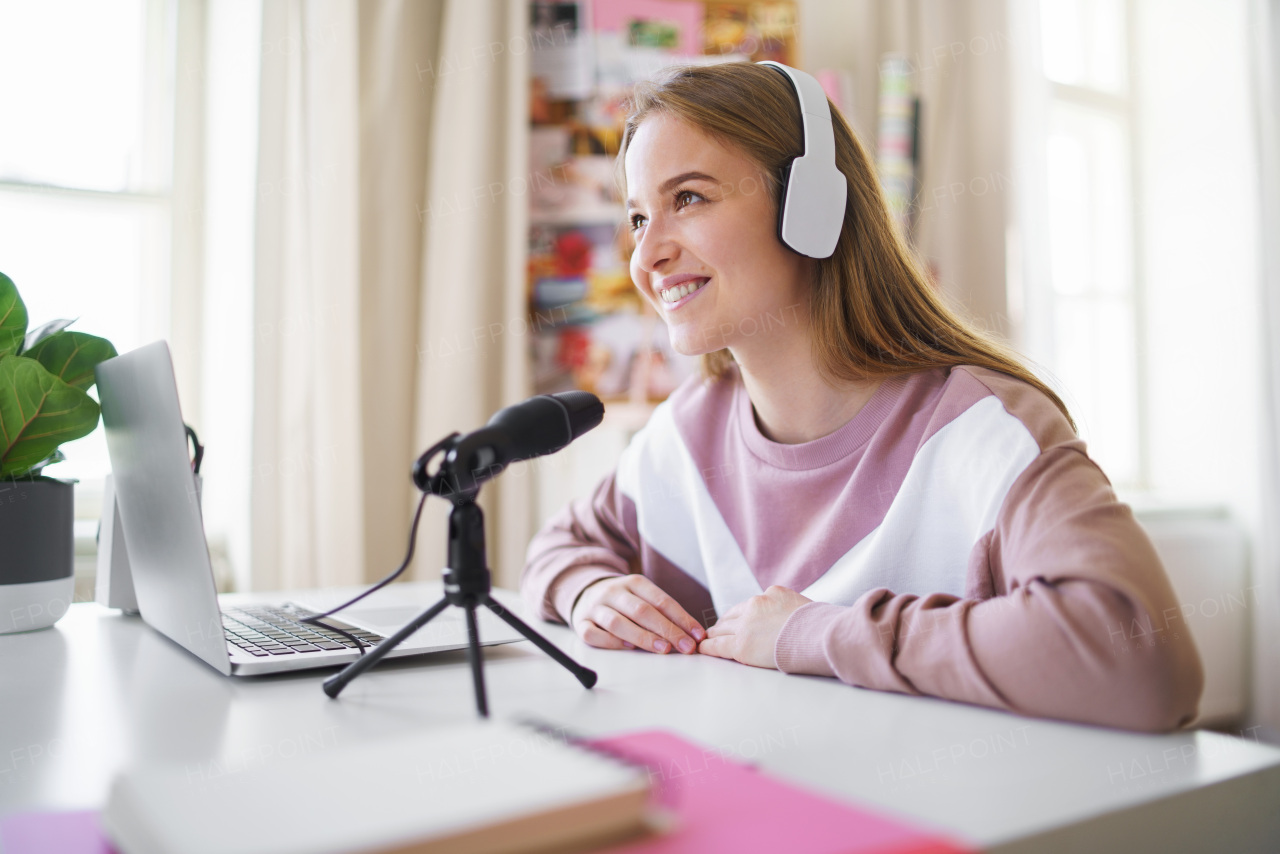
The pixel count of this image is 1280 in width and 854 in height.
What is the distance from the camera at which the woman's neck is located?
3.89 ft

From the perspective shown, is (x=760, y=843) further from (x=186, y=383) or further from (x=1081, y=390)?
(x=1081, y=390)

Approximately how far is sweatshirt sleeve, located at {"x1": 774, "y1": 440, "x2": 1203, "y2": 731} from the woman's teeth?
498mm

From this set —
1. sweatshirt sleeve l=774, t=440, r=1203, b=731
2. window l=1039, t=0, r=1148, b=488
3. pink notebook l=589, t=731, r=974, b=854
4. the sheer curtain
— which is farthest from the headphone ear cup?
window l=1039, t=0, r=1148, b=488

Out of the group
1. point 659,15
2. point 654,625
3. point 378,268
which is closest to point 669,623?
point 654,625

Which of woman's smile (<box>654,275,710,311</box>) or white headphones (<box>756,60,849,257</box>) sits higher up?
white headphones (<box>756,60,849,257</box>)

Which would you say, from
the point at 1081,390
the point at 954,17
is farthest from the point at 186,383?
the point at 1081,390

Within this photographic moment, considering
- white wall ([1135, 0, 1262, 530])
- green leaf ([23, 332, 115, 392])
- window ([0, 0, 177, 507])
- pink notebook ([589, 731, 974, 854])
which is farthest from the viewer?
white wall ([1135, 0, 1262, 530])

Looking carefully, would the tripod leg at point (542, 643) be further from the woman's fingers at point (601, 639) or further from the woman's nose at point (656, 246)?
the woman's nose at point (656, 246)

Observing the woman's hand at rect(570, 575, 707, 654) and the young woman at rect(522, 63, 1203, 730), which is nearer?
the young woman at rect(522, 63, 1203, 730)

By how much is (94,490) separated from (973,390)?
1805 mm

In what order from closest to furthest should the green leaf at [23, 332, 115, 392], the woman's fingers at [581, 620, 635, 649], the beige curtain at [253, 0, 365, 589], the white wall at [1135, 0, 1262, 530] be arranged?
the woman's fingers at [581, 620, 635, 649] < the green leaf at [23, 332, 115, 392] < the beige curtain at [253, 0, 365, 589] < the white wall at [1135, 0, 1262, 530]

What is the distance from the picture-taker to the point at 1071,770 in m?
0.59

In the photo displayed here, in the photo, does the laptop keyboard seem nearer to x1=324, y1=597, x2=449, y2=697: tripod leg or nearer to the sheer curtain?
x1=324, y1=597, x2=449, y2=697: tripod leg

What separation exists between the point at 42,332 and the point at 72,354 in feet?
0.18
